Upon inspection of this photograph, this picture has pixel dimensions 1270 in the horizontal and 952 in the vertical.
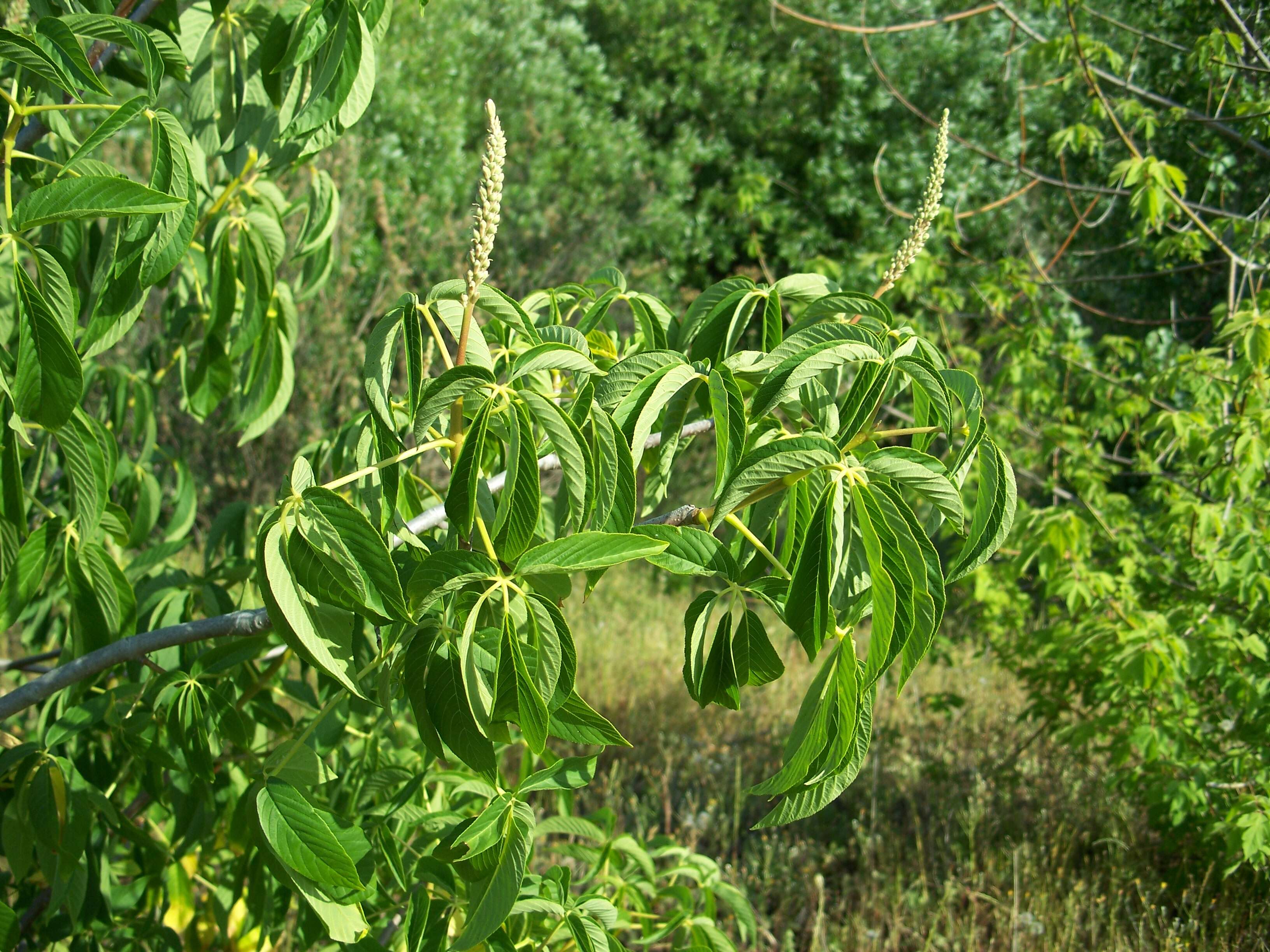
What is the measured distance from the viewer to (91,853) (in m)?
1.57

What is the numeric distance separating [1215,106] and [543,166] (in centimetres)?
567

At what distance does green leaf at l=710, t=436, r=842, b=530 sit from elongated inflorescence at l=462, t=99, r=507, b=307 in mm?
269

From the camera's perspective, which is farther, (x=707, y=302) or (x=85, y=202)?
(x=707, y=302)

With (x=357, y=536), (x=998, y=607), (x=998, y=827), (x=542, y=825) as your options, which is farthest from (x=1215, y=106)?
(x=357, y=536)

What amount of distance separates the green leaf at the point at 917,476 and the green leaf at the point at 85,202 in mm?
614

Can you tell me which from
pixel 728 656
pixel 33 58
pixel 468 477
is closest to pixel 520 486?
pixel 468 477

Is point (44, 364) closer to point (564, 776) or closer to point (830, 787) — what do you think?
point (564, 776)

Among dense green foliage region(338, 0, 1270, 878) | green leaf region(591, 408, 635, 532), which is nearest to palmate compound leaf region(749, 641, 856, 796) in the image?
green leaf region(591, 408, 635, 532)

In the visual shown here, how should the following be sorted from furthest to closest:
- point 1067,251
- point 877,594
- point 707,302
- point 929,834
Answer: point 1067,251, point 929,834, point 707,302, point 877,594

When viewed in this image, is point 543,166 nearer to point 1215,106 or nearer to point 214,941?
point 1215,106

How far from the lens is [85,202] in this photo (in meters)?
0.81

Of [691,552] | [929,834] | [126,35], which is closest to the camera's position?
[691,552]

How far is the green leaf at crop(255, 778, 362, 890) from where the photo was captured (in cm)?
88

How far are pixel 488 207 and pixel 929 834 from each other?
11.0 feet
